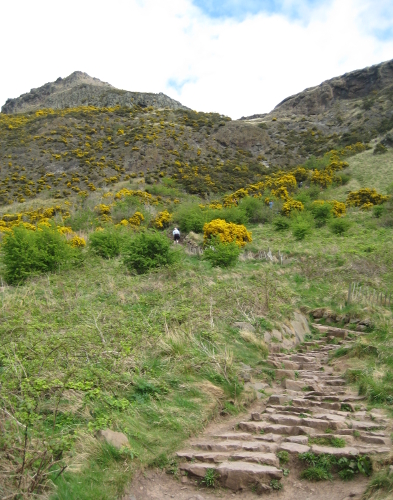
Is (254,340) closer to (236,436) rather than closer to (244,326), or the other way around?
(244,326)

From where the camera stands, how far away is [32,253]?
14.6m

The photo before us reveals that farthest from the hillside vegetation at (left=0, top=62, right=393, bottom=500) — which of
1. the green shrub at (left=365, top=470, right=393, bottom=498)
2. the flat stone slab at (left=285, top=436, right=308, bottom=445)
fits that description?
the flat stone slab at (left=285, top=436, right=308, bottom=445)

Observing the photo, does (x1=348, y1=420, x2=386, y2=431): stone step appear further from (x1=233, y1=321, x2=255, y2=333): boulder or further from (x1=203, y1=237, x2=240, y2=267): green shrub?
(x1=203, y1=237, x2=240, y2=267): green shrub

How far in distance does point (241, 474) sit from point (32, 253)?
1235 cm

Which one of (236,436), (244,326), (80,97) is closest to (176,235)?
(244,326)

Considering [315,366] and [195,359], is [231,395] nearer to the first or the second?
[195,359]

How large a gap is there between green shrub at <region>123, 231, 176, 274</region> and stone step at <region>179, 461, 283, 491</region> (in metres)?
11.2

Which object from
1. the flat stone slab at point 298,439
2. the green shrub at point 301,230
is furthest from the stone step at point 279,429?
the green shrub at point 301,230

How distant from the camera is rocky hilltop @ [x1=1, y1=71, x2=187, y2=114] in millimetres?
72750

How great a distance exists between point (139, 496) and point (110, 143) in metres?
51.9

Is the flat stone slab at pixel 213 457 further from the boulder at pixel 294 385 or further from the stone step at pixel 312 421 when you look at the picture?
the boulder at pixel 294 385

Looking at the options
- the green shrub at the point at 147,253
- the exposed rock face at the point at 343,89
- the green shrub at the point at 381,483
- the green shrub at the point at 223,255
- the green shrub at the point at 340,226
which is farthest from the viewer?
the exposed rock face at the point at 343,89

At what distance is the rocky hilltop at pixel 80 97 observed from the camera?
72750mm

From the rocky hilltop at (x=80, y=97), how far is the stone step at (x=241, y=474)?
234 ft
